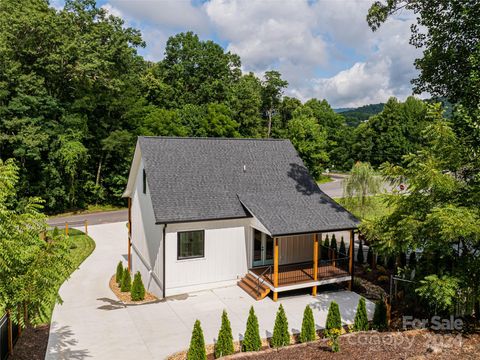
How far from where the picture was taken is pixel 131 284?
17.2 metres

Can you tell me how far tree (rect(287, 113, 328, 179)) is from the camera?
50.4m

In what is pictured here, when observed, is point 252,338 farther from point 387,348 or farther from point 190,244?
point 190,244

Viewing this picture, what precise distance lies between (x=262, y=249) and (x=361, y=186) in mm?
9887

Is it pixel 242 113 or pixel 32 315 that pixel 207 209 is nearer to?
pixel 32 315

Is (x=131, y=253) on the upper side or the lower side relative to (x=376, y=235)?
lower

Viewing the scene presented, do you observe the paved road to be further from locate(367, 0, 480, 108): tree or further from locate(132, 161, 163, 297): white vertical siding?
locate(367, 0, 480, 108): tree

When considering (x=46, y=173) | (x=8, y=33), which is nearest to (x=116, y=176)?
(x=46, y=173)

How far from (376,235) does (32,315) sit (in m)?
10.2

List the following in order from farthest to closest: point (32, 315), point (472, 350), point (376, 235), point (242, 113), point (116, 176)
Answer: point (242, 113), point (116, 176), point (376, 235), point (472, 350), point (32, 315)

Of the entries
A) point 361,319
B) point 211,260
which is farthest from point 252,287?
point 361,319

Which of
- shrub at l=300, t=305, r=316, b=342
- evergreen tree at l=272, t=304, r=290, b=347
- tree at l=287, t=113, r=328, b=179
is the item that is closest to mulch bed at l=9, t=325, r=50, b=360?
evergreen tree at l=272, t=304, r=290, b=347

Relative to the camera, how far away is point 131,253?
21219 millimetres

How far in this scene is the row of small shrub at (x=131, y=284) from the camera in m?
15.6

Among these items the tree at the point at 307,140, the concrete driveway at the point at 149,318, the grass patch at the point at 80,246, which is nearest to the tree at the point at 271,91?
the tree at the point at 307,140
